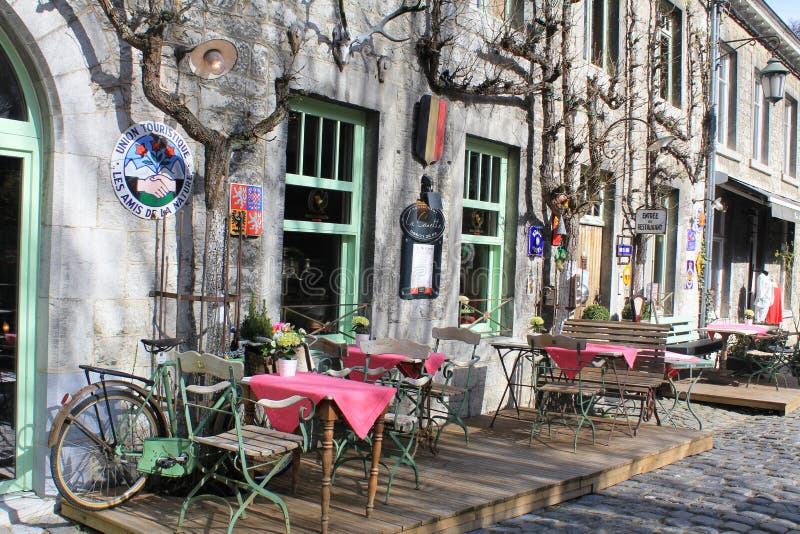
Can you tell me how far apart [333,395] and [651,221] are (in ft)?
25.1

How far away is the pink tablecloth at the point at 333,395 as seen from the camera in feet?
14.8

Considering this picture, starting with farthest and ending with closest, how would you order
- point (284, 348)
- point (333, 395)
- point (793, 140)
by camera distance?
point (793, 140), point (284, 348), point (333, 395)

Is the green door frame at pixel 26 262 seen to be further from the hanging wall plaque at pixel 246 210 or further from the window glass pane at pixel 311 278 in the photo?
the window glass pane at pixel 311 278

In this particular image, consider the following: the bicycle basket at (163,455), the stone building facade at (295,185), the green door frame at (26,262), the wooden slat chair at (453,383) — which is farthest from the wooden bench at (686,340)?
the green door frame at (26,262)

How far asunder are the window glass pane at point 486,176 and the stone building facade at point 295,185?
0.07 ft

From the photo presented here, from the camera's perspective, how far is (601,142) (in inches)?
405

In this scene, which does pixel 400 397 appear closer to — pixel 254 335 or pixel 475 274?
pixel 254 335

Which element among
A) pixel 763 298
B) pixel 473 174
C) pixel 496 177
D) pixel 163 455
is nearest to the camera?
pixel 163 455

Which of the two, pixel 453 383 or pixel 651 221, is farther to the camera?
pixel 651 221

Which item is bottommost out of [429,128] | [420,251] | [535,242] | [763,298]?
[763,298]

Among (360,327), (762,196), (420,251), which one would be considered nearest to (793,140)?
(762,196)

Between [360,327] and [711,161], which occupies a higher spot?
[711,161]

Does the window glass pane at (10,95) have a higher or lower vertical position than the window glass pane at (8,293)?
higher

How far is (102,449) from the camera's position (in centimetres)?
496
